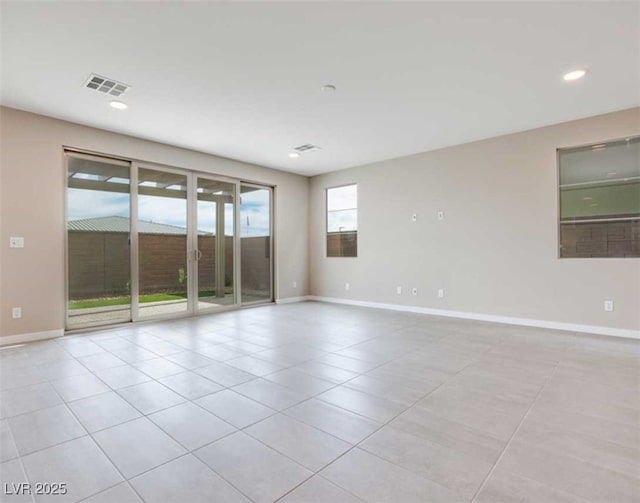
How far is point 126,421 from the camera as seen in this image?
215 cm

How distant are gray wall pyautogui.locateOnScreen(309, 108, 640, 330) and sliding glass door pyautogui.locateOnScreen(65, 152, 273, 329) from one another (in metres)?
2.42

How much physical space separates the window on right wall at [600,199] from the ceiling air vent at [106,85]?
223 inches

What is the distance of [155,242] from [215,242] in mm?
1086

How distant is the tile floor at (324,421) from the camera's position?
1.55 m

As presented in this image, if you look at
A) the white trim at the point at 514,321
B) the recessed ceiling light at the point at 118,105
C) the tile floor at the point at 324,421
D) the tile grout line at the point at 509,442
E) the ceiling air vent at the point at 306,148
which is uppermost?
the ceiling air vent at the point at 306,148

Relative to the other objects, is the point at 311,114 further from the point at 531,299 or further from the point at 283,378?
the point at 531,299

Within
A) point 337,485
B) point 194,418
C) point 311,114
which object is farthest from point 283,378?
point 311,114

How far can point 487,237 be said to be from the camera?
520 cm

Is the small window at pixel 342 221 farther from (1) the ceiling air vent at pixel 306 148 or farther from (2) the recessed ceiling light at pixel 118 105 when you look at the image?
(2) the recessed ceiling light at pixel 118 105

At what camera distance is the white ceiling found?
2461 millimetres

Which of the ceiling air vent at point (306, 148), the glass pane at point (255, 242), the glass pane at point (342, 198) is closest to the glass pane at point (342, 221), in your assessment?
the glass pane at point (342, 198)

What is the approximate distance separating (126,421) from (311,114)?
375cm

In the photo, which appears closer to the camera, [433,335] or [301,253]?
[433,335]

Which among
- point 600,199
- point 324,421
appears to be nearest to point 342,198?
point 600,199
